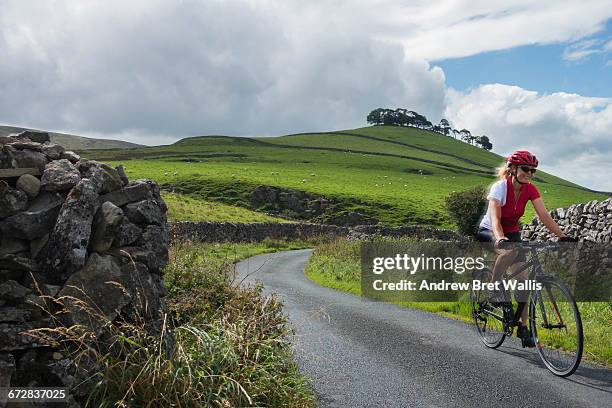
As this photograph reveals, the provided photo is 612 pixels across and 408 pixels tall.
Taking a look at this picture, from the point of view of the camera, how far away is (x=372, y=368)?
341 inches

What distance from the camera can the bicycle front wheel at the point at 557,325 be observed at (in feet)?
24.2

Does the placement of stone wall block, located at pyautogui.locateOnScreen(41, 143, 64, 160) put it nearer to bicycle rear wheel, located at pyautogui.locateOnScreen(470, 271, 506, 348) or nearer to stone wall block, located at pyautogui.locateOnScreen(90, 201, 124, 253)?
stone wall block, located at pyautogui.locateOnScreen(90, 201, 124, 253)

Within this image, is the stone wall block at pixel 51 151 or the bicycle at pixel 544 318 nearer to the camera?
the stone wall block at pixel 51 151

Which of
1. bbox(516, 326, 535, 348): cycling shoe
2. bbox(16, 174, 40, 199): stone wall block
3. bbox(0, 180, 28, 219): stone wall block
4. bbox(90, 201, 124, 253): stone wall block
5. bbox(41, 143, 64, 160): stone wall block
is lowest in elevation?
bbox(516, 326, 535, 348): cycling shoe

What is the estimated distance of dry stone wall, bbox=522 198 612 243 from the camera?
60.0 feet

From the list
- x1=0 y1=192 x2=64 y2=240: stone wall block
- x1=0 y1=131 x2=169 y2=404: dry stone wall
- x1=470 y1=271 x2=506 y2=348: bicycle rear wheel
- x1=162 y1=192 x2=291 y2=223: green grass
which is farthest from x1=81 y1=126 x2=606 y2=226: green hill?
x1=0 y1=192 x2=64 y2=240: stone wall block

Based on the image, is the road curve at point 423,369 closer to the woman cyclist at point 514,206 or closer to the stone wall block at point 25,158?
the woman cyclist at point 514,206

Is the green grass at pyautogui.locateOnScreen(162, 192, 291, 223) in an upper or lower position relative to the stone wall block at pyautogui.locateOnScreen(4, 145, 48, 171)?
lower

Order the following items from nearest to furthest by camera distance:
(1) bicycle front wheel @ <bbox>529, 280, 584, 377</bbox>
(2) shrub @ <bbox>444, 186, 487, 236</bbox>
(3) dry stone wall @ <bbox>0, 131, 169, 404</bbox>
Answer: (3) dry stone wall @ <bbox>0, 131, 169, 404</bbox>, (1) bicycle front wheel @ <bbox>529, 280, 584, 377</bbox>, (2) shrub @ <bbox>444, 186, 487, 236</bbox>

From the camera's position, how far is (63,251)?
5.84 m

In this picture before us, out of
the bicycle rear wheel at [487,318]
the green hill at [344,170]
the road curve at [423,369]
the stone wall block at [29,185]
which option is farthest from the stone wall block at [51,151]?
the green hill at [344,170]

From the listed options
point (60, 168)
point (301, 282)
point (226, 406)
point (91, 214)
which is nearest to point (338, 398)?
point (226, 406)

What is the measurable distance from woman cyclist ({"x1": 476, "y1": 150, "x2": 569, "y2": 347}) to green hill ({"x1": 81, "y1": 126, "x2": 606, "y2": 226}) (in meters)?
66.7

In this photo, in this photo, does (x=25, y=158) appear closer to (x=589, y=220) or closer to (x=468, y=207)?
(x=589, y=220)
